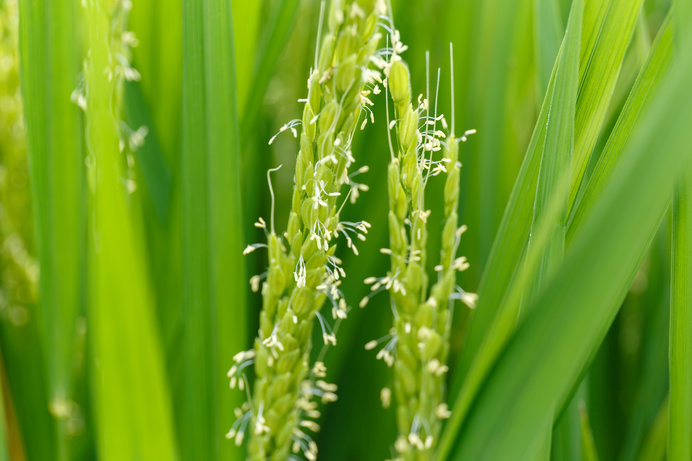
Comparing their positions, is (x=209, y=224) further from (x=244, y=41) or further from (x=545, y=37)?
(x=545, y=37)

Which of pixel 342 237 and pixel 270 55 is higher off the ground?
pixel 270 55

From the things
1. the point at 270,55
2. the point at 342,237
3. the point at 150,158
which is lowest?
the point at 342,237

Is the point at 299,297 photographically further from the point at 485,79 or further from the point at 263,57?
the point at 485,79

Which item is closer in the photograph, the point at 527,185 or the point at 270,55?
the point at 527,185

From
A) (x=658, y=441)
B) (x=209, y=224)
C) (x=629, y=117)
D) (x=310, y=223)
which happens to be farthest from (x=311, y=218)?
(x=658, y=441)

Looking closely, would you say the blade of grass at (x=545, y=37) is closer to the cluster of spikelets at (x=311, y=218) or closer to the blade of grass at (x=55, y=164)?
the cluster of spikelets at (x=311, y=218)

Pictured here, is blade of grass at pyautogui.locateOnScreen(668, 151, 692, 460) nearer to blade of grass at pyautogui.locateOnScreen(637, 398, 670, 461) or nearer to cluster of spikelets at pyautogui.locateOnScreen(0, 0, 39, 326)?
blade of grass at pyautogui.locateOnScreen(637, 398, 670, 461)
